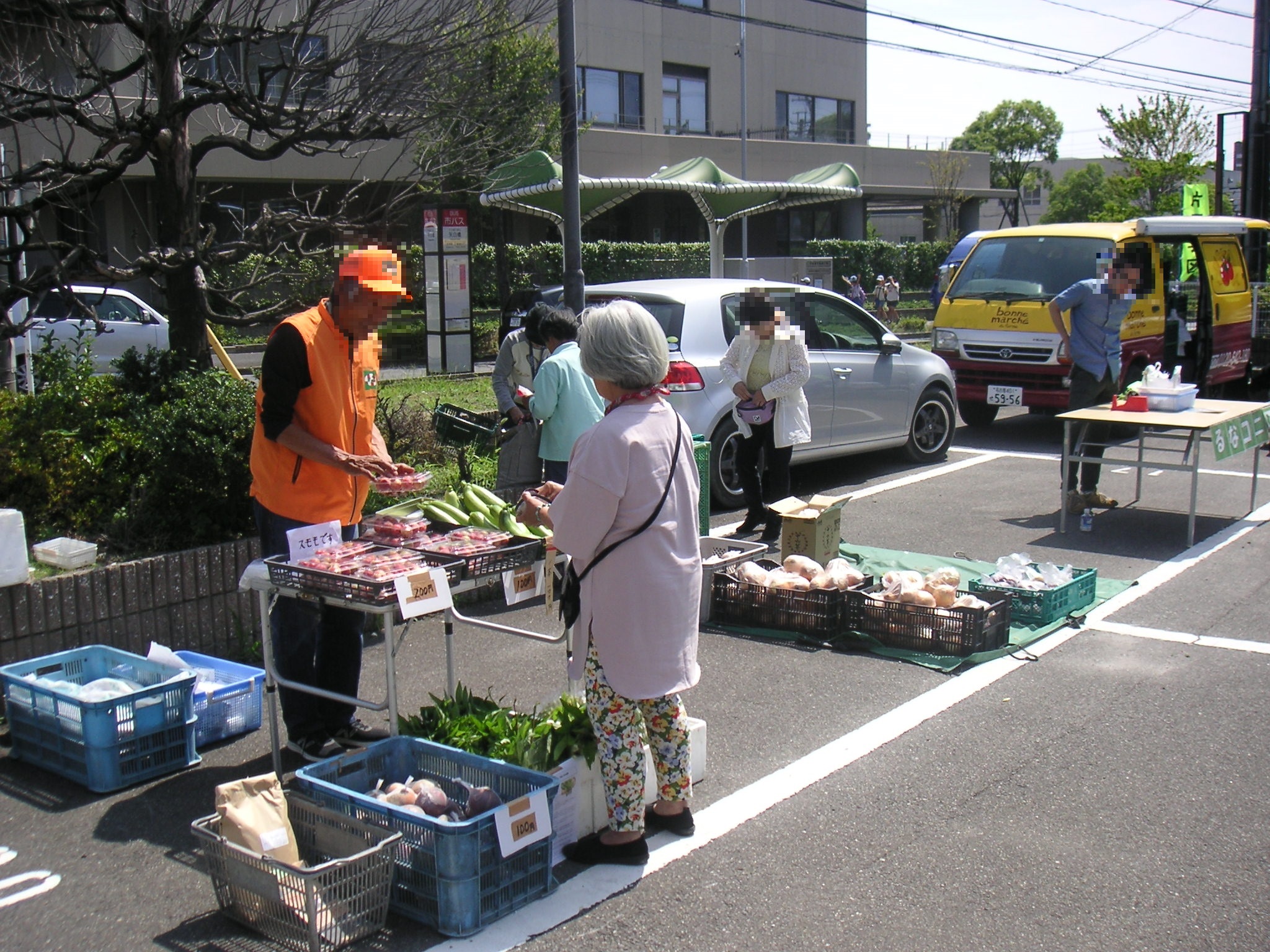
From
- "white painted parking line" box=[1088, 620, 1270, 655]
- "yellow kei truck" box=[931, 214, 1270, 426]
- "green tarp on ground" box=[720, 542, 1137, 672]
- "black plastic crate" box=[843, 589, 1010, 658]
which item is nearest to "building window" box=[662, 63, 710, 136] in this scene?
"yellow kei truck" box=[931, 214, 1270, 426]

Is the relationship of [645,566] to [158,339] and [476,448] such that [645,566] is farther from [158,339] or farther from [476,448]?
[158,339]

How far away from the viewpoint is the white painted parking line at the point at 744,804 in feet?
11.7

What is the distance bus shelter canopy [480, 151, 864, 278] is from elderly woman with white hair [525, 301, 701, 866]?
12783 mm

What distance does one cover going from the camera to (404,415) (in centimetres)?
973

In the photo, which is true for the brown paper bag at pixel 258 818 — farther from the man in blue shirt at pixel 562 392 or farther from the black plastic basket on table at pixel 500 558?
the man in blue shirt at pixel 562 392

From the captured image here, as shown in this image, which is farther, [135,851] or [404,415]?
[404,415]

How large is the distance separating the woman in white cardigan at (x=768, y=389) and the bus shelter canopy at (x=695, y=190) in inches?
338

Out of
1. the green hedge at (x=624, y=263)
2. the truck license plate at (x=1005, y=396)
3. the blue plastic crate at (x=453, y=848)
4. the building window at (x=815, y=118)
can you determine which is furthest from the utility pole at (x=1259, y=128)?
the building window at (x=815, y=118)

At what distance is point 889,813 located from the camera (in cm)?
430

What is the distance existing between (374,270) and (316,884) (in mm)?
2317

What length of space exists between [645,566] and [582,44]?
34.7 meters

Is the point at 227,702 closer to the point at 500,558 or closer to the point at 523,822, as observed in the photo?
the point at 500,558

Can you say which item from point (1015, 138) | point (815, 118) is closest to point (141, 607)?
point (815, 118)

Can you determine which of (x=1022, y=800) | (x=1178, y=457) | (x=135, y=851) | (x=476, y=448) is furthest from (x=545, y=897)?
(x=1178, y=457)
